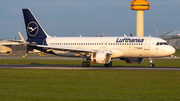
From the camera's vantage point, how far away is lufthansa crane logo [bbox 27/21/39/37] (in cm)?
4534

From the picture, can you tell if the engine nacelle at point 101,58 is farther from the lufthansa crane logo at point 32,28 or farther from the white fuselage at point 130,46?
the lufthansa crane logo at point 32,28

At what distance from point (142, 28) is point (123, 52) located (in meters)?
77.0

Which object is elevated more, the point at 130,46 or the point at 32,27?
the point at 32,27

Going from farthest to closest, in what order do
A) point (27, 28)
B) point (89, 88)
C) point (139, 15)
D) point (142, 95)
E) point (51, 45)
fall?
point (139, 15), point (27, 28), point (51, 45), point (89, 88), point (142, 95)

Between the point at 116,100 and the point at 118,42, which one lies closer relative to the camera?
the point at 116,100

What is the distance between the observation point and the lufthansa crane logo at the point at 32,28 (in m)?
45.3

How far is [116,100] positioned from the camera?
48.3 feet

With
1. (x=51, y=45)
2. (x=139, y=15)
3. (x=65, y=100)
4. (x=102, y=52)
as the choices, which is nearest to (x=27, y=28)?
(x=51, y=45)

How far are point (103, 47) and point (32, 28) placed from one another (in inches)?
483

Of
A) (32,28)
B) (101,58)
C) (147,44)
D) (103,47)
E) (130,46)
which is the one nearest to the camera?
(101,58)

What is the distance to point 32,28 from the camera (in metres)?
45.5

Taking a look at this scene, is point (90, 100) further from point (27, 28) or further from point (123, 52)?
point (27, 28)

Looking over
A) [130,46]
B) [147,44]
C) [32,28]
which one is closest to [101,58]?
[130,46]

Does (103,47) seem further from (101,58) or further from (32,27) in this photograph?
(32,27)
